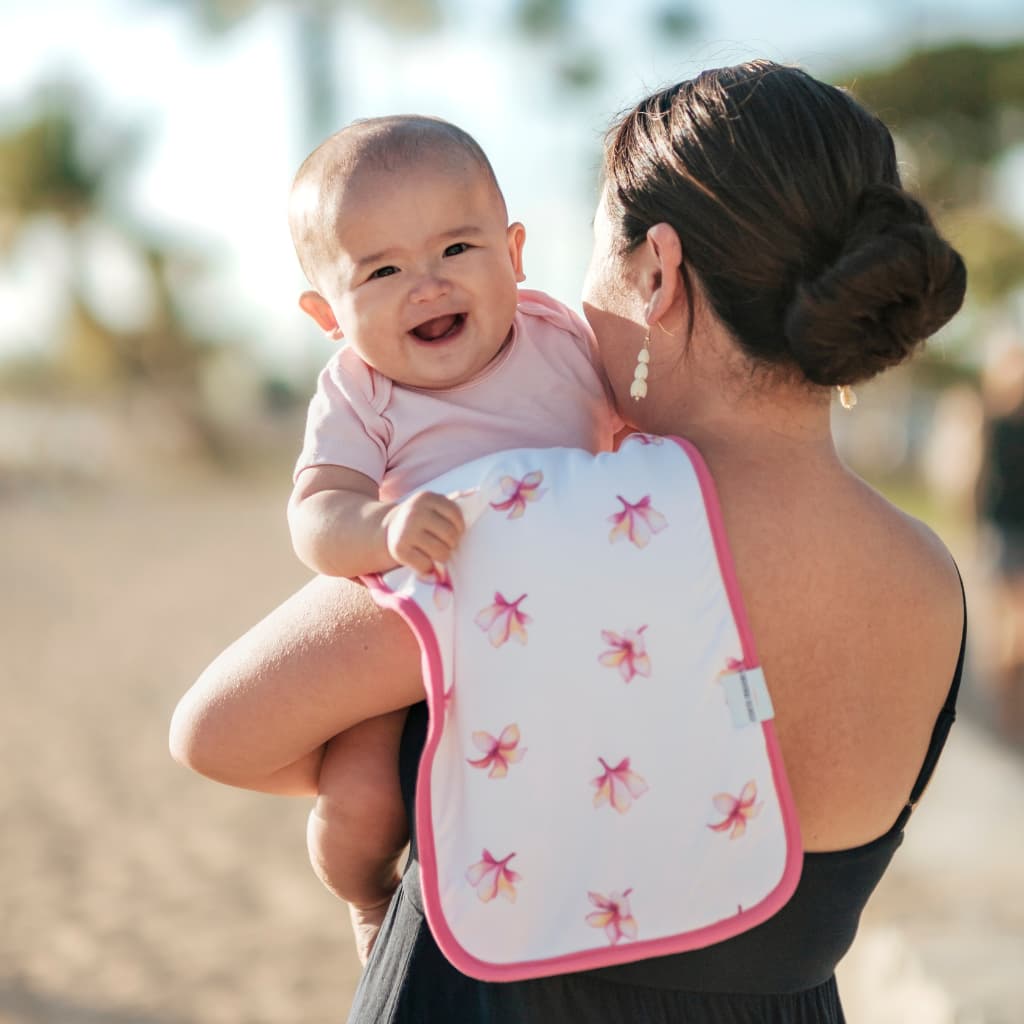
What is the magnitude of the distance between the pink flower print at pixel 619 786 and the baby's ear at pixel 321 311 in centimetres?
76

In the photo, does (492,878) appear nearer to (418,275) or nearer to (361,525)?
(361,525)

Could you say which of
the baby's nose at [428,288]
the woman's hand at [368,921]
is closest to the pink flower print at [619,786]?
the woman's hand at [368,921]

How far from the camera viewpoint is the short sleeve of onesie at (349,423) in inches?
63.9

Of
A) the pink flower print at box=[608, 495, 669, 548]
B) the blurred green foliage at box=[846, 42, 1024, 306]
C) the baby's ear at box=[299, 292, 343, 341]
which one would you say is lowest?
the pink flower print at box=[608, 495, 669, 548]

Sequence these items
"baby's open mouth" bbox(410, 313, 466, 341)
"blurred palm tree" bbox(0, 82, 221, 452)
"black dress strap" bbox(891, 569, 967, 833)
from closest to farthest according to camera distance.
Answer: "black dress strap" bbox(891, 569, 967, 833), "baby's open mouth" bbox(410, 313, 466, 341), "blurred palm tree" bbox(0, 82, 221, 452)

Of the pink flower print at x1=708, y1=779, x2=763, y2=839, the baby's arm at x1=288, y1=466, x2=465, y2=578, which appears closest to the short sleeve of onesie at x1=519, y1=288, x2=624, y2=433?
the baby's arm at x1=288, y1=466, x2=465, y2=578

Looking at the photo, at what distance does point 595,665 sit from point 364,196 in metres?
0.69

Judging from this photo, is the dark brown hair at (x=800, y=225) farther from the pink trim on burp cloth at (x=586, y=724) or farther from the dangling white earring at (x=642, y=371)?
the pink trim on burp cloth at (x=586, y=724)

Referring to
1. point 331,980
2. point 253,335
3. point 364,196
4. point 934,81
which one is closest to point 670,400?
point 364,196

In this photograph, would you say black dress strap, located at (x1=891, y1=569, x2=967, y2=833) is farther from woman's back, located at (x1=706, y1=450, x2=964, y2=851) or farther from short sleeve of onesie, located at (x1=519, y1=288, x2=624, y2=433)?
short sleeve of onesie, located at (x1=519, y1=288, x2=624, y2=433)

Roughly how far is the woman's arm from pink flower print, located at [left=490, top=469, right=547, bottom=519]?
0.57ft

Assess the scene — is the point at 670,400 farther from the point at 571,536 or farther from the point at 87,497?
the point at 87,497

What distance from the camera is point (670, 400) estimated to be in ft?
5.29

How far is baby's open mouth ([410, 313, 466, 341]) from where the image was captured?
1716 mm
